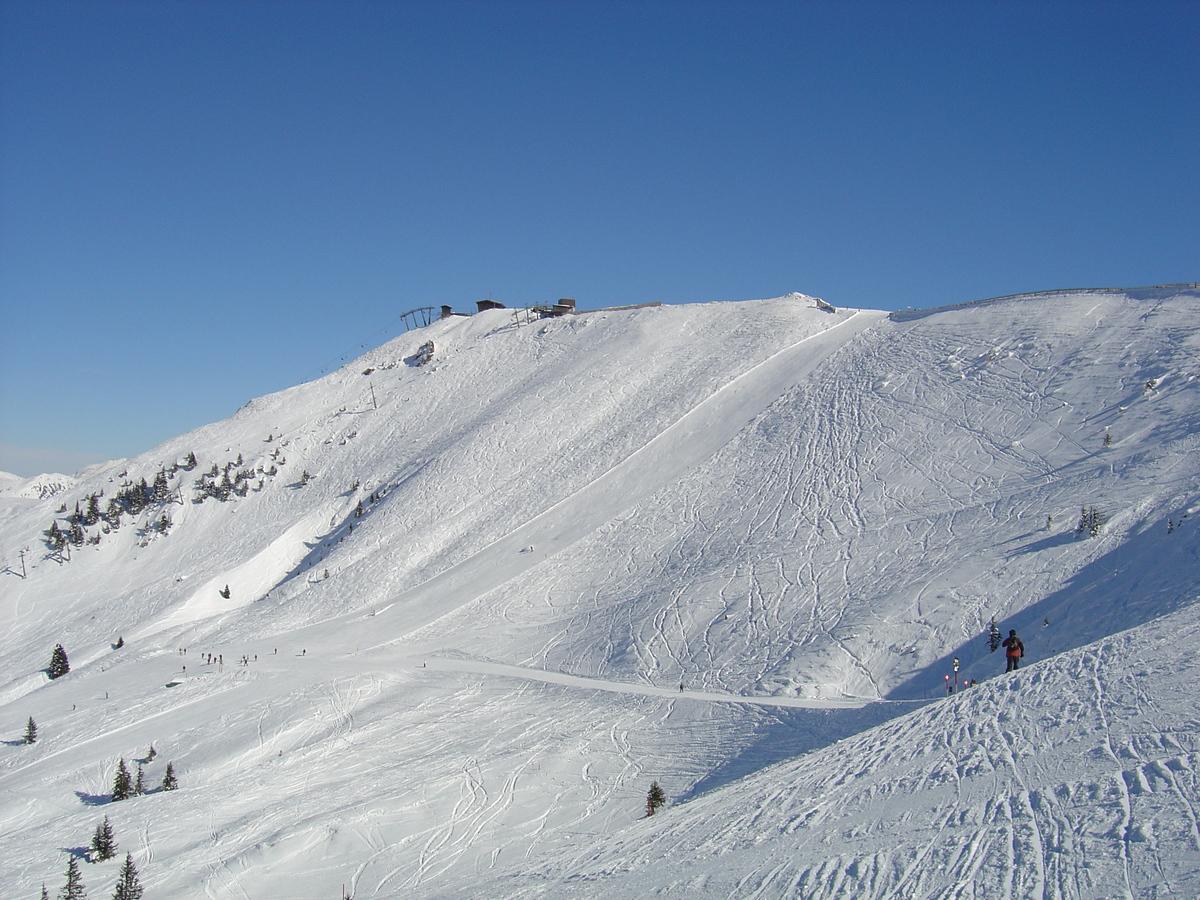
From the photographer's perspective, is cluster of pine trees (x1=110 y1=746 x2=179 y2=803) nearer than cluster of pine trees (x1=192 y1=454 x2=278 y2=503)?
Yes

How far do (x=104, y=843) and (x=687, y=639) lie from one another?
1594 centimetres

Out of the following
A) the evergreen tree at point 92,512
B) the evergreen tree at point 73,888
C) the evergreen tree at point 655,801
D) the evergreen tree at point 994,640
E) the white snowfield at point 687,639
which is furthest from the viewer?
the evergreen tree at point 92,512

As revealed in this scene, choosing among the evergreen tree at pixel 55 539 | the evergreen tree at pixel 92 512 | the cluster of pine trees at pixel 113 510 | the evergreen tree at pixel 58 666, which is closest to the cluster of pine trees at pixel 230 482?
the cluster of pine trees at pixel 113 510

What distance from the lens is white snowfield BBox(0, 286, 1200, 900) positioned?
10.1 m

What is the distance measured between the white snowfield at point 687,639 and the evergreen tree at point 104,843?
22 centimetres

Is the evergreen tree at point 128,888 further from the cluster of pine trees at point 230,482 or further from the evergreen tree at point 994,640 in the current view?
the cluster of pine trees at point 230,482

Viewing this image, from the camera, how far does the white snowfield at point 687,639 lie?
396 inches

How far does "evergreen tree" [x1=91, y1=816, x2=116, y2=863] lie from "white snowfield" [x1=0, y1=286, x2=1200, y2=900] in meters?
0.22

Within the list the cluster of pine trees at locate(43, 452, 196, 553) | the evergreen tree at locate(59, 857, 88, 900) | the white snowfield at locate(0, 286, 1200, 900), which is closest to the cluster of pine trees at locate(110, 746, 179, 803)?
the white snowfield at locate(0, 286, 1200, 900)

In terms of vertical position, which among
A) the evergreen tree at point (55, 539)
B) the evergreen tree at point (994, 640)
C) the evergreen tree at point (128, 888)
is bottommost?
the evergreen tree at point (994, 640)

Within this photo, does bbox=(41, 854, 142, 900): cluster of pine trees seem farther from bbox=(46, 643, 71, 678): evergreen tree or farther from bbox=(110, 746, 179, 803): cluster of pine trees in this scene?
bbox=(46, 643, 71, 678): evergreen tree

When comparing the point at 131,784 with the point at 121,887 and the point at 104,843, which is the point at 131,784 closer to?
the point at 104,843

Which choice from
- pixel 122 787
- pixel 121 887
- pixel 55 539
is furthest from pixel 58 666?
pixel 121 887

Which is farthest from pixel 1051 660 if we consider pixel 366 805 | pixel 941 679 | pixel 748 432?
pixel 748 432
